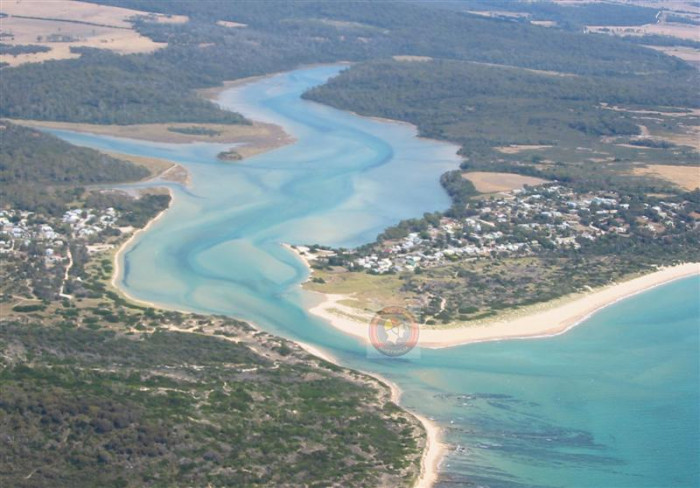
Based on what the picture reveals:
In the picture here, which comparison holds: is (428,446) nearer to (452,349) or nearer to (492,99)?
(452,349)

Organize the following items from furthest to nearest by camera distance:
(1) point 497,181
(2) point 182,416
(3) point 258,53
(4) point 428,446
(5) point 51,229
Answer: (3) point 258,53, (1) point 497,181, (5) point 51,229, (4) point 428,446, (2) point 182,416

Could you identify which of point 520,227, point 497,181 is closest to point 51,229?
point 520,227

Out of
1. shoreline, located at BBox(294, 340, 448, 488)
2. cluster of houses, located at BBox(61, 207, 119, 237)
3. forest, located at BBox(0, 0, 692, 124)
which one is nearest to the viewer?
shoreline, located at BBox(294, 340, 448, 488)

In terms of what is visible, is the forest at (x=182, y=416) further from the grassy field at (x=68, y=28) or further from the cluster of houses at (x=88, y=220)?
the grassy field at (x=68, y=28)

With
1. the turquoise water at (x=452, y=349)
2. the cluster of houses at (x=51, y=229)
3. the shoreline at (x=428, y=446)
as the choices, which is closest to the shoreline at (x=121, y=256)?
the turquoise water at (x=452, y=349)

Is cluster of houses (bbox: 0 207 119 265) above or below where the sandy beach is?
below

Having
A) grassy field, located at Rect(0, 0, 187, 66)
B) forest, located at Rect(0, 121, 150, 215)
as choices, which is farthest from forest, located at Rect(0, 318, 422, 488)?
grassy field, located at Rect(0, 0, 187, 66)

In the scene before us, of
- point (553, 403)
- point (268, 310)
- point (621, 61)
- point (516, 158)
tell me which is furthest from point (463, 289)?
point (621, 61)

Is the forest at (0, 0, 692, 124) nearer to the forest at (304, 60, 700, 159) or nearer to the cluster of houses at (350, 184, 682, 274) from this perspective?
the forest at (304, 60, 700, 159)
